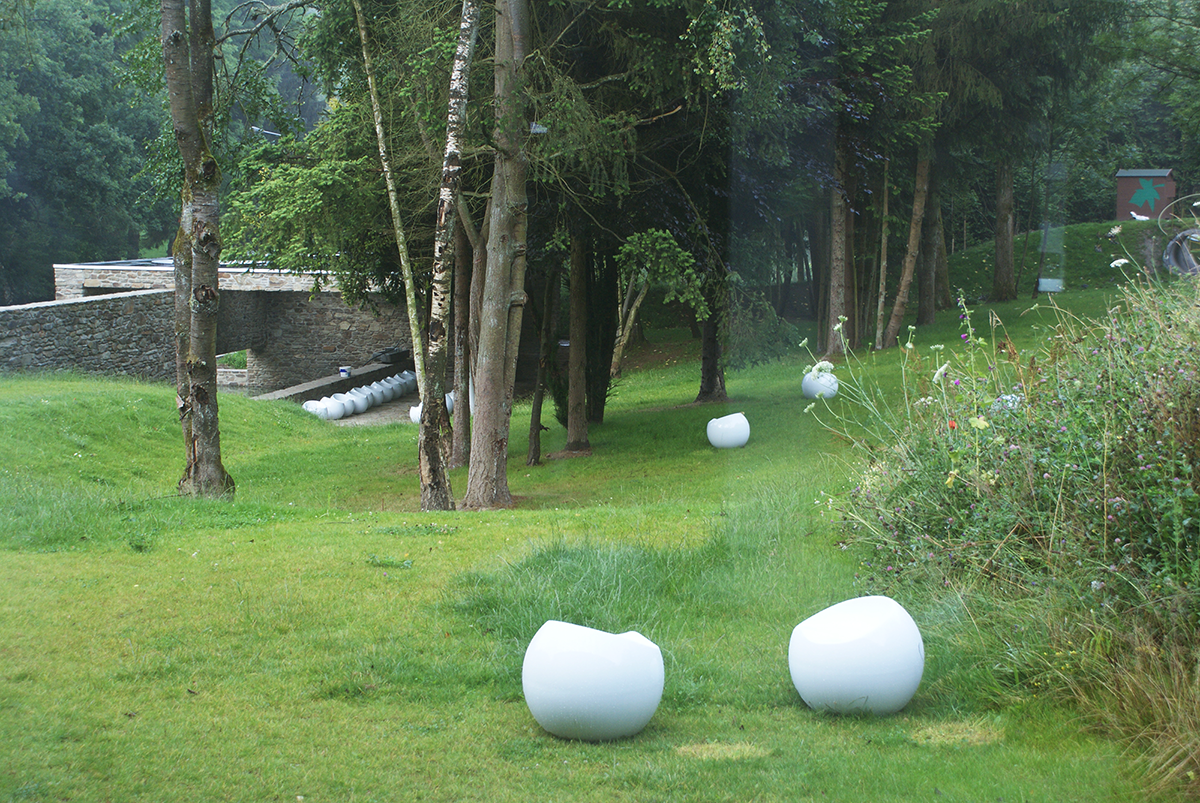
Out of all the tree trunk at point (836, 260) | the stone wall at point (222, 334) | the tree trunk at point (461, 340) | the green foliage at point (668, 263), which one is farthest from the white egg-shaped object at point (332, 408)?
the green foliage at point (668, 263)

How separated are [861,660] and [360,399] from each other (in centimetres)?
2030

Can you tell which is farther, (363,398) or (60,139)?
(363,398)

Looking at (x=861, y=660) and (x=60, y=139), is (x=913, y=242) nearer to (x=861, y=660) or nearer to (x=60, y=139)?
(x=861, y=660)

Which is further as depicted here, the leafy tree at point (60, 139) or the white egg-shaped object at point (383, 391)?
the white egg-shaped object at point (383, 391)

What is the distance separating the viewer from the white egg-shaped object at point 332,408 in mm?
21547

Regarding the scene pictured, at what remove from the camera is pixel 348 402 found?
882 inches

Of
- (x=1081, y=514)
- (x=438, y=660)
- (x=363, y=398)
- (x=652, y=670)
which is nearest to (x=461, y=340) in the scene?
(x=363, y=398)

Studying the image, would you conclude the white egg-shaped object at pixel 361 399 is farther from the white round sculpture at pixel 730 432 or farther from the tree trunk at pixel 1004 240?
the tree trunk at pixel 1004 240

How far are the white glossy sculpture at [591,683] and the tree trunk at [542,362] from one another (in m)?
10.5

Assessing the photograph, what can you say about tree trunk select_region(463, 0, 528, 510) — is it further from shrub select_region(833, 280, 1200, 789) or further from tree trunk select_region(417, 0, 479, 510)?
shrub select_region(833, 280, 1200, 789)

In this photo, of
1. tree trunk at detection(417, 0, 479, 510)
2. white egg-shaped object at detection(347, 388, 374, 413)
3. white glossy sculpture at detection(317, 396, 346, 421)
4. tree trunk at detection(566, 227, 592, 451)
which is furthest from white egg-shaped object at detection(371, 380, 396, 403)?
tree trunk at detection(417, 0, 479, 510)

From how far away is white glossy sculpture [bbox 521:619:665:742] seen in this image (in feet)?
11.8

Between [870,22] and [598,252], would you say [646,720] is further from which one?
[870,22]

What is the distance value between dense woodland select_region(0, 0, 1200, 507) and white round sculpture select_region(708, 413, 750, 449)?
1.31m
